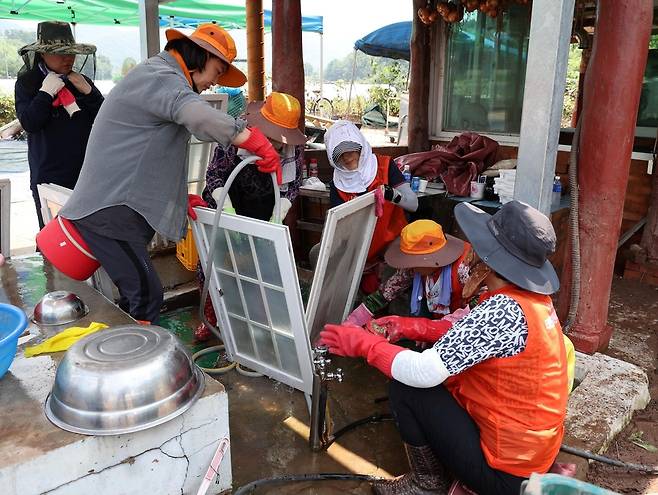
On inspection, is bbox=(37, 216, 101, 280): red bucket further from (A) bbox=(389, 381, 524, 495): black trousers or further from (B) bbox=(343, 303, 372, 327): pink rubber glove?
(A) bbox=(389, 381, 524, 495): black trousers

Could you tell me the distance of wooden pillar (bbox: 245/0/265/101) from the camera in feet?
25.7

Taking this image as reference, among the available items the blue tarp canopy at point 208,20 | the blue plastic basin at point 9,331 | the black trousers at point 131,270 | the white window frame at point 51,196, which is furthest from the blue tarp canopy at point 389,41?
the blue plastic basin at point 9,331

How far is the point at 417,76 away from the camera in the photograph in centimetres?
660

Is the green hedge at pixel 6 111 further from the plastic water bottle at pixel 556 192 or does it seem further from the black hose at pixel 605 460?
the black hose at pixel 605 460

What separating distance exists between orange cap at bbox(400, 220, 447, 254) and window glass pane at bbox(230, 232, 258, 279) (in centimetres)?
88

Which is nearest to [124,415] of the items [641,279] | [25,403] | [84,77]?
[25,403]

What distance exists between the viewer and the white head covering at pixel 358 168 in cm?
344

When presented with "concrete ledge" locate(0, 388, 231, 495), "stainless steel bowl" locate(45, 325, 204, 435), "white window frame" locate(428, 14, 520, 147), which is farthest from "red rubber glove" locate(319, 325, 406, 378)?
"white window frame" locate(428, 14, 520, 147)

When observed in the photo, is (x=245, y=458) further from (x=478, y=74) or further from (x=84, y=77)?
(x=478, y=74)

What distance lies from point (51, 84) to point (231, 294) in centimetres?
198

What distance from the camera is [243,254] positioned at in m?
2.80

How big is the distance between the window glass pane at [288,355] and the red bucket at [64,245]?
1111 millimetres

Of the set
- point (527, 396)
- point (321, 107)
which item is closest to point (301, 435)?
point (527, 396)

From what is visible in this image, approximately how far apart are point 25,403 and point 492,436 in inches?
71.1
